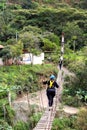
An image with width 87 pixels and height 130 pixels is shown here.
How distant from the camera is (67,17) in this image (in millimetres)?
24547

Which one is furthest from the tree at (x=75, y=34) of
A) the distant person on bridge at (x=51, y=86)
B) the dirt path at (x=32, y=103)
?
the distant person on bridge at (x=51, y=86)

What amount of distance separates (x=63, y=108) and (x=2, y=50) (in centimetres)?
485

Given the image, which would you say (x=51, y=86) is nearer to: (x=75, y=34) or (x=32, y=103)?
(x=32, y=103)

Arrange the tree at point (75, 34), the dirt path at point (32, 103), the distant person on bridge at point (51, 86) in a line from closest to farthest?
the distant person on bridge at point (51, 86), the dirt path at point (32, 103), the tree at point (75, 34)

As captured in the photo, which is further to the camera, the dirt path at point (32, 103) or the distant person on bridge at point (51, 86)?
the dirt path at point (32, 103)

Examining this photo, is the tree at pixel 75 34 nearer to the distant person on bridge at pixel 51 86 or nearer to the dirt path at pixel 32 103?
the dirt path at pixel 32 103

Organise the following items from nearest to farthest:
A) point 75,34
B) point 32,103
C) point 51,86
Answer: point 51,86
point 32,103
point 75,34

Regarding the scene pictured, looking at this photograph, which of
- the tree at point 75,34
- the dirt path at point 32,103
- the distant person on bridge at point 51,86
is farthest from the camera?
the tree at point 75,34

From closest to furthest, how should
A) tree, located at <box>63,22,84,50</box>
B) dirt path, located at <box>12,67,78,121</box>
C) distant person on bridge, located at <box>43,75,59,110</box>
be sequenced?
Answer: distant person on bridge, located at <box>43,75,59,110</box>
dirt path, located at <box>12,67,78,121</box>
tree, located at <box>63,22,84,50</box>

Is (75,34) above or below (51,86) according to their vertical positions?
below

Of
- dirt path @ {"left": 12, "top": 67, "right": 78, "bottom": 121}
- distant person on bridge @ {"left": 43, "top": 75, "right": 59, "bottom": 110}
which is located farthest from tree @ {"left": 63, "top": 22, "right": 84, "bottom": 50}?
distant person on bridge @ {"left": 43, "top": 75, "right": 59, "bottom": 110}

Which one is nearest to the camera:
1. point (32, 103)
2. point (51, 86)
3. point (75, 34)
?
point (51, 86)

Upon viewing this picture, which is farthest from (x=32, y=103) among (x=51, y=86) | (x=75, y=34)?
(x=75, y=34)

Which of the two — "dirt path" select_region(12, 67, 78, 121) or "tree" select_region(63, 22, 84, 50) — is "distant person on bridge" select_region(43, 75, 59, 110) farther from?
"tree" select_region(63, 22, 84, 50)
